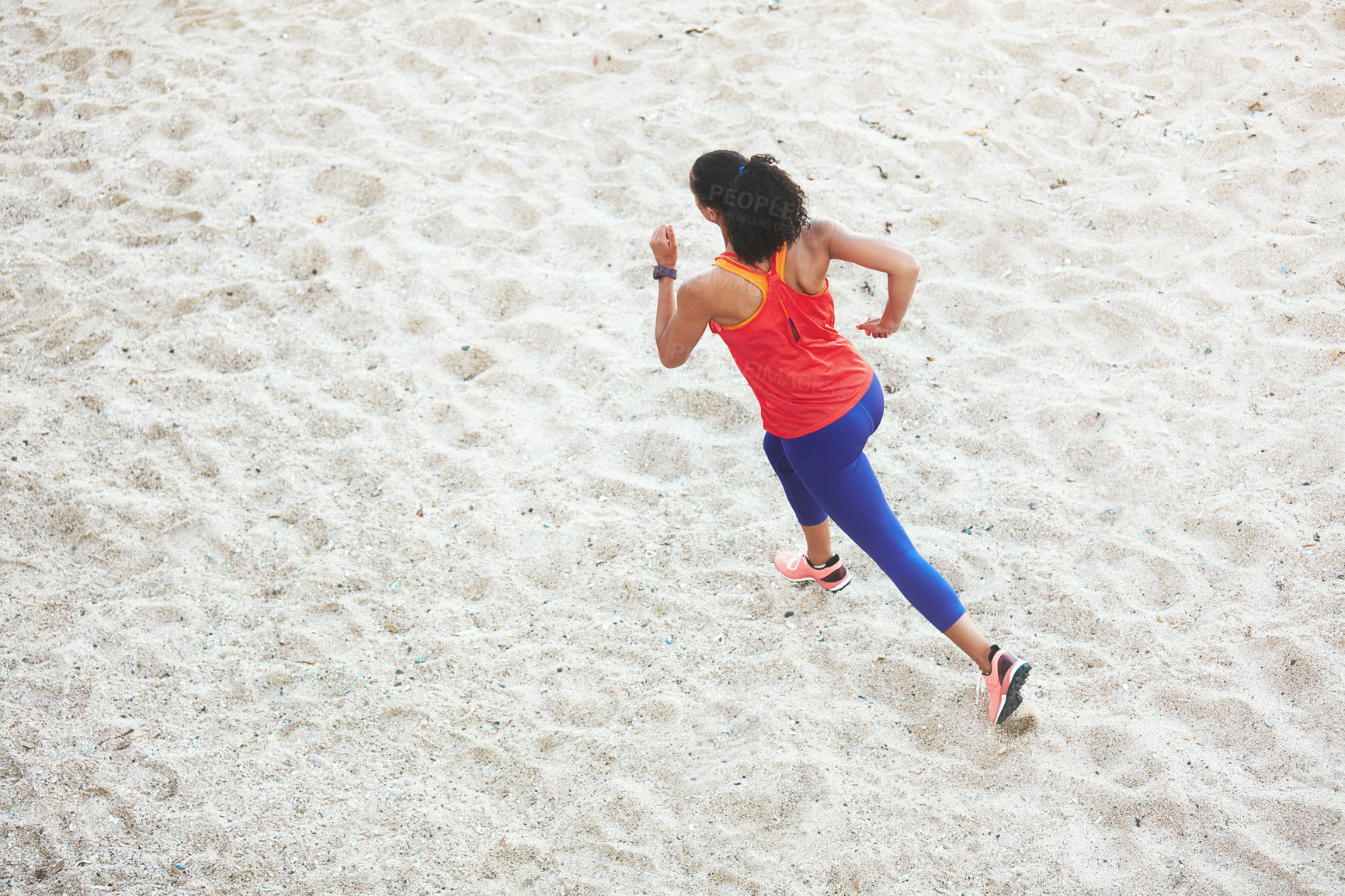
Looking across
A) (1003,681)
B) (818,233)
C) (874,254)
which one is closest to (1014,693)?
(1003,681)

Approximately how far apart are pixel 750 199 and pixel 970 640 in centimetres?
135

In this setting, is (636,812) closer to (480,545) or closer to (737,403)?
(480,545)

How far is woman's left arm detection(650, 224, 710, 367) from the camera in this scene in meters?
2.23

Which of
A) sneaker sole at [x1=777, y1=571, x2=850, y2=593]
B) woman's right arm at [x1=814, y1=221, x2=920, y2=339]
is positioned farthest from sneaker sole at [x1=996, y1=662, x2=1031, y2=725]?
woman's right arm at [x1=814, y1=221, x2=920, y2=339]

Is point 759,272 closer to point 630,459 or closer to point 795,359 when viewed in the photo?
point 795,359

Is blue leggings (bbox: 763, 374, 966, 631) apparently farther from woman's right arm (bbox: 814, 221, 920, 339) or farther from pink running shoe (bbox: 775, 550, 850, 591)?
pink running shoe (bbox: 775, 550, 850, 591)

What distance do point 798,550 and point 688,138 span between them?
237 cm

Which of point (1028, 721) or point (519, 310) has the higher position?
point (519, 310)

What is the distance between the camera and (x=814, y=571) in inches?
116

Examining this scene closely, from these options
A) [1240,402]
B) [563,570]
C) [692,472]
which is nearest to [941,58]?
[1240,402]

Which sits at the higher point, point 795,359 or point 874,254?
point 874,254

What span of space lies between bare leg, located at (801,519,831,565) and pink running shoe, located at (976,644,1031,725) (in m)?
0.61

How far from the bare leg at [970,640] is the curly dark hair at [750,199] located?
1153 mm

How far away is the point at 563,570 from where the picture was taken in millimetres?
3047
